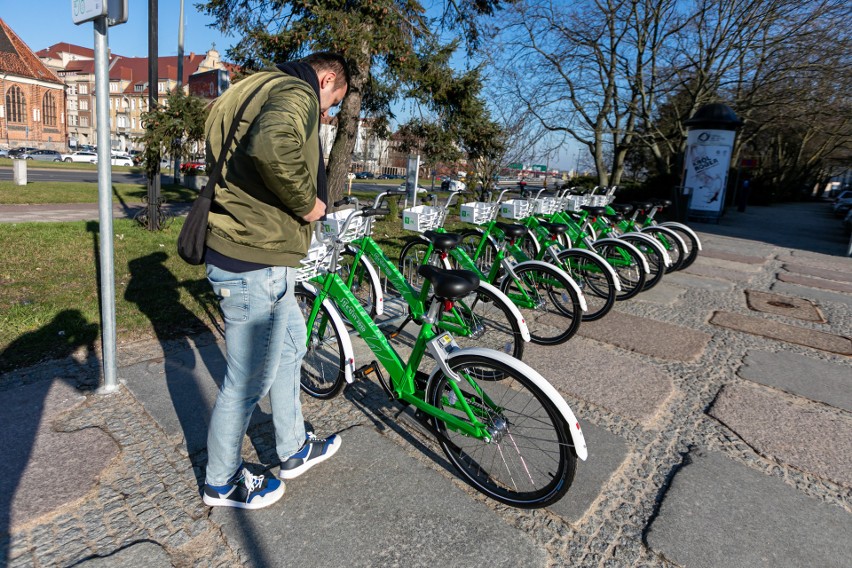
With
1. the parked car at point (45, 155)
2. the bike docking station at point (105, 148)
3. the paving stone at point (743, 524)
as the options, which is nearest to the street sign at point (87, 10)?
the bike docking station at point (105, 148)

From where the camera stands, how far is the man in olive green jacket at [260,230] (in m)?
1.95

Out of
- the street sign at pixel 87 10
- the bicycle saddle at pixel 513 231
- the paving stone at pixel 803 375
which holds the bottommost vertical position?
the paving stone at pixel 803 375

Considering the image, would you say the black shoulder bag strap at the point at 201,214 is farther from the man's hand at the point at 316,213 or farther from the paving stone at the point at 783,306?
the paving stone at the point at 783,306

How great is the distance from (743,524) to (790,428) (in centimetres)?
128

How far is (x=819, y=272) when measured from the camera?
9133 mm

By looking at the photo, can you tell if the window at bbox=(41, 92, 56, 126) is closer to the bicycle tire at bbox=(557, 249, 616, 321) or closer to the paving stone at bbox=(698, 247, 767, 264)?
the paving stone at bbox=(698, 247, 767, 264)

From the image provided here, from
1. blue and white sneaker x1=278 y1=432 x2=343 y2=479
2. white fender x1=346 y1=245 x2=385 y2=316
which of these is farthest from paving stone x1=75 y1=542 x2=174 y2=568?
white fender x1=346 y1=245 x2=385 y2=316

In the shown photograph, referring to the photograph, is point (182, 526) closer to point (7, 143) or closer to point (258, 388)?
point (258, 388)

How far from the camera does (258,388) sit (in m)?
2.28

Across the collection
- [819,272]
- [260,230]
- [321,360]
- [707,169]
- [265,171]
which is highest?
[707,169]

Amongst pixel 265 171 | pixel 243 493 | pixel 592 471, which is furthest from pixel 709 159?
pixel 243 493

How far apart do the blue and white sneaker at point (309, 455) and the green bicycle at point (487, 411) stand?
1.43ft

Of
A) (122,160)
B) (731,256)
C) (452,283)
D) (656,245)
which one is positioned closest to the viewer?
(452,283)

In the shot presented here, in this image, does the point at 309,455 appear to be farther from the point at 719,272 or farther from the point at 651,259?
the point at 719,272
